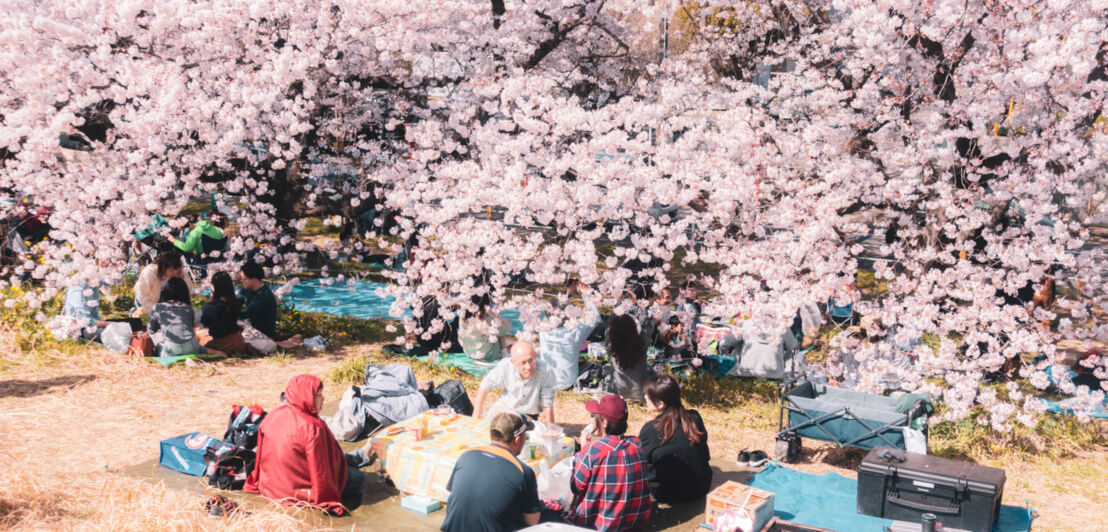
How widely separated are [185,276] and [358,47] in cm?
384

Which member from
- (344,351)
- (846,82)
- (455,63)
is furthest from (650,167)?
(344,351)

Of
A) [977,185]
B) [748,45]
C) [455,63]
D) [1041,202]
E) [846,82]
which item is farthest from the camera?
[748,45]

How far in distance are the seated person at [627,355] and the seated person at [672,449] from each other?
7.68 ft

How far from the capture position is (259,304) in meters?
11.6

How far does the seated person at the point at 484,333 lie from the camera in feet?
35.8

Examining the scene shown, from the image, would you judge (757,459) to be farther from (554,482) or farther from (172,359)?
(172,359)

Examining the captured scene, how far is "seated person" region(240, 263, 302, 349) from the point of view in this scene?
455 inches

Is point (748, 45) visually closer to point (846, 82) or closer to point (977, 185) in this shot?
point (846, 82)

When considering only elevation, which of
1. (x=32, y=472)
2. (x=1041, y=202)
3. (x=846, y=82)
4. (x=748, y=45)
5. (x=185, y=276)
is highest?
(x=748, y=45)

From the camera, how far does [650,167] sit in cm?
990

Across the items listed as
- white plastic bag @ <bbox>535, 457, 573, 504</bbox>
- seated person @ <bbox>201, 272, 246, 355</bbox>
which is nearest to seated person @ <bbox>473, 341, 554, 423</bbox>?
white plastic bag @ <bbox>535, 457, 573, 504</bbox>

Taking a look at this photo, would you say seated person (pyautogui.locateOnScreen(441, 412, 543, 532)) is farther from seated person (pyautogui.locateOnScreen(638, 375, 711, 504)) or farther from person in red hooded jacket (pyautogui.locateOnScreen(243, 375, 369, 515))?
seated person (pyautogui.locateOnScreen(638, 375, 711, 504))

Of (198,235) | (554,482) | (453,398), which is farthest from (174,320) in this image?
(554,482)

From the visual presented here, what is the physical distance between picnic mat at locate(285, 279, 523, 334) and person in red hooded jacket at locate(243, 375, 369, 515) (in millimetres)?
6371
